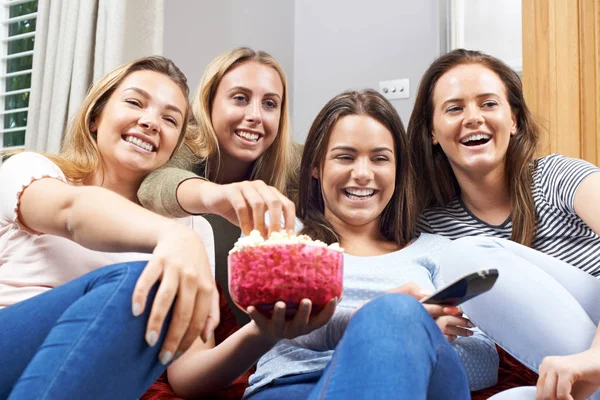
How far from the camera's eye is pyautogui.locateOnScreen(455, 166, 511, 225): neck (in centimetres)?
167

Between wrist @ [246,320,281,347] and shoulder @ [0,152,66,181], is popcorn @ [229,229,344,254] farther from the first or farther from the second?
shoulder @ [0,152,66,181]

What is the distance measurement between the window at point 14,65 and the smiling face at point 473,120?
200 centimetres

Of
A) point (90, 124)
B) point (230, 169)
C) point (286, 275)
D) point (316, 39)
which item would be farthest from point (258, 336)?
point (316, 39)

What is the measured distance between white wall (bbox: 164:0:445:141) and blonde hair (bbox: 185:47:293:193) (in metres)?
1.04

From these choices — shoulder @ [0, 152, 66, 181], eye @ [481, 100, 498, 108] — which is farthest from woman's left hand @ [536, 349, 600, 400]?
shoulder @ [0, 152, 66, 181]

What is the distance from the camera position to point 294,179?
6.38ft

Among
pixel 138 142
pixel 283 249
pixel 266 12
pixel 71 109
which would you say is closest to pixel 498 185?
pixel 138 142

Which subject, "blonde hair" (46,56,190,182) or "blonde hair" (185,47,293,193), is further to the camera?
"blonde hair" (185,47,293,193)

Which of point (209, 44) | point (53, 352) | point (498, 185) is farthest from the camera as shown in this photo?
point (209, 44)

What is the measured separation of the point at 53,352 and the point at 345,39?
283 centimetres

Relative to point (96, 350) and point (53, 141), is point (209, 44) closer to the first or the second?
point (53, 141)

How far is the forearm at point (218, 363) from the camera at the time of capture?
3.59 feet

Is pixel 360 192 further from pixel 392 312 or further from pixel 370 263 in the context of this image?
pixel 392 312

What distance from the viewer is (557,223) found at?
1.58 meters
